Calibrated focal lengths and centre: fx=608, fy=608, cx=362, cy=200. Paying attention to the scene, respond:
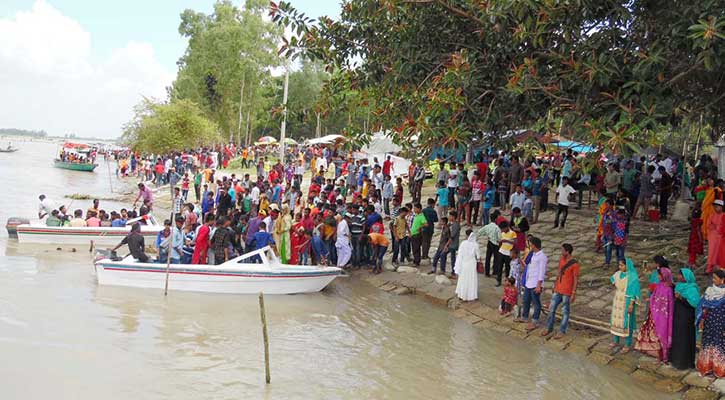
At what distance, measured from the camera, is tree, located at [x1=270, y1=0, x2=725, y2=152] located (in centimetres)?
855

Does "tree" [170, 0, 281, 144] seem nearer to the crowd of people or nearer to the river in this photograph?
the crowd of people

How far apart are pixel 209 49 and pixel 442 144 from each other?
4450cm

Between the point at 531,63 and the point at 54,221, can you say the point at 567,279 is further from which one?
the point at 54,221

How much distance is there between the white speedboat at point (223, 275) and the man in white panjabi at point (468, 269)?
2.98 m

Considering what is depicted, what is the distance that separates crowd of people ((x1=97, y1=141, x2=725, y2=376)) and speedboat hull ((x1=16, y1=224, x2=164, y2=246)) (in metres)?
2.35

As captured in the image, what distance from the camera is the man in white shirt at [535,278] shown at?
35.4 ft

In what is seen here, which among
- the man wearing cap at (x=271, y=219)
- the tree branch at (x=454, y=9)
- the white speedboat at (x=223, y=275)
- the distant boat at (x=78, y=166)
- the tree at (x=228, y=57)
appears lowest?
the white speedboat at (x=223, y=275)

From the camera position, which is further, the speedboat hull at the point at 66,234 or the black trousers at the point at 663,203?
the speedboat hull at the point at 66,234

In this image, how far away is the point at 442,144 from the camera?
10.1 metres

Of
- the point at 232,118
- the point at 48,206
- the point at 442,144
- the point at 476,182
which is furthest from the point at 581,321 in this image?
the point at 232,118

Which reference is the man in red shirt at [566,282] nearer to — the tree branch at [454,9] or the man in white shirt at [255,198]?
the tree branch at [454,9]

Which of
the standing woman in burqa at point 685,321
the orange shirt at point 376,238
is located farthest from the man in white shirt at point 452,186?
the standing woman in burqa at point 685,321

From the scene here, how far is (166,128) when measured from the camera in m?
40.4

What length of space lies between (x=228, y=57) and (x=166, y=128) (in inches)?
458
